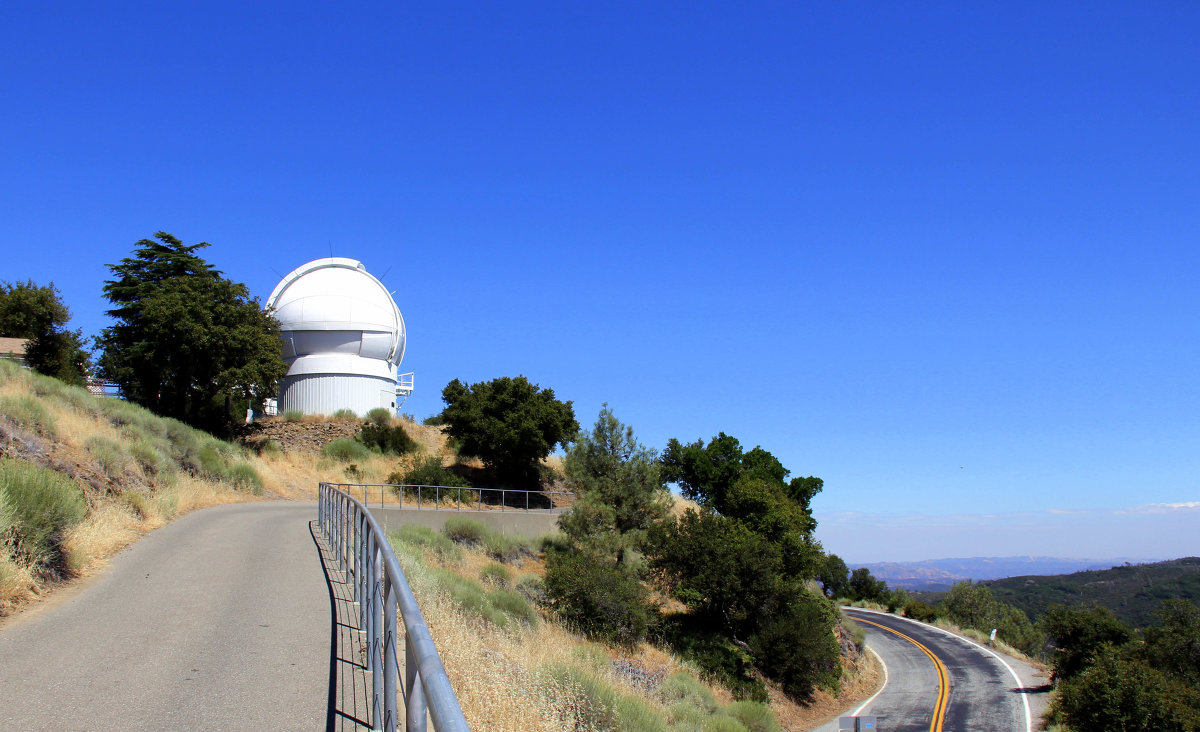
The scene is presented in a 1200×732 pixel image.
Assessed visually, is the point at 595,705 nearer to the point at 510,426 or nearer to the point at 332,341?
the point at 510,426

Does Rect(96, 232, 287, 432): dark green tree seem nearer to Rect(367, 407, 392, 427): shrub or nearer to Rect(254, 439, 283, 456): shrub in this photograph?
Rect(254, 439, 283, 456): shrub

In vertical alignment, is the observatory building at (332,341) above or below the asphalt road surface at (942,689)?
above

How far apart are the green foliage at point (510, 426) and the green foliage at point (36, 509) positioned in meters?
28.9

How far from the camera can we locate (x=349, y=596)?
8.73 m

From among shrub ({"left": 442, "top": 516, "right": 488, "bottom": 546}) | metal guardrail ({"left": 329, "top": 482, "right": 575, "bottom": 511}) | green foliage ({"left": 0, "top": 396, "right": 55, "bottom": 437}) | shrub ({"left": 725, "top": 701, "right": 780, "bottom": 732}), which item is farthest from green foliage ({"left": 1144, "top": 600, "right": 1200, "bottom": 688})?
green foliage ({"left": 0, "top": 396, "right": 55, "bottom": 437})

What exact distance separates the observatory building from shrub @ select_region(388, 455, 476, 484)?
370 inches

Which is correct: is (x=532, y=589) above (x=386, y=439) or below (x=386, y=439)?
below

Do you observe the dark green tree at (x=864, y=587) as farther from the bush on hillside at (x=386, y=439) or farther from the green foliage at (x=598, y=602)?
the green foliage at (x=598, y=602)

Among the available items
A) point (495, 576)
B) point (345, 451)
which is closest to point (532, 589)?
point (495, 576)

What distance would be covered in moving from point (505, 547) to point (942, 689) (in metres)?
23.9

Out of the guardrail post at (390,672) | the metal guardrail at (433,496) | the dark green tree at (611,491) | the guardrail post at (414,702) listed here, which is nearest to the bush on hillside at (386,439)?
the metal guardrail at (433,496)

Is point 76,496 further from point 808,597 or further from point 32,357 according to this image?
point 808,597

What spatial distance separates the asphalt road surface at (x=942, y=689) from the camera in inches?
1200

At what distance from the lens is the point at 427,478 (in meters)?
33.2
